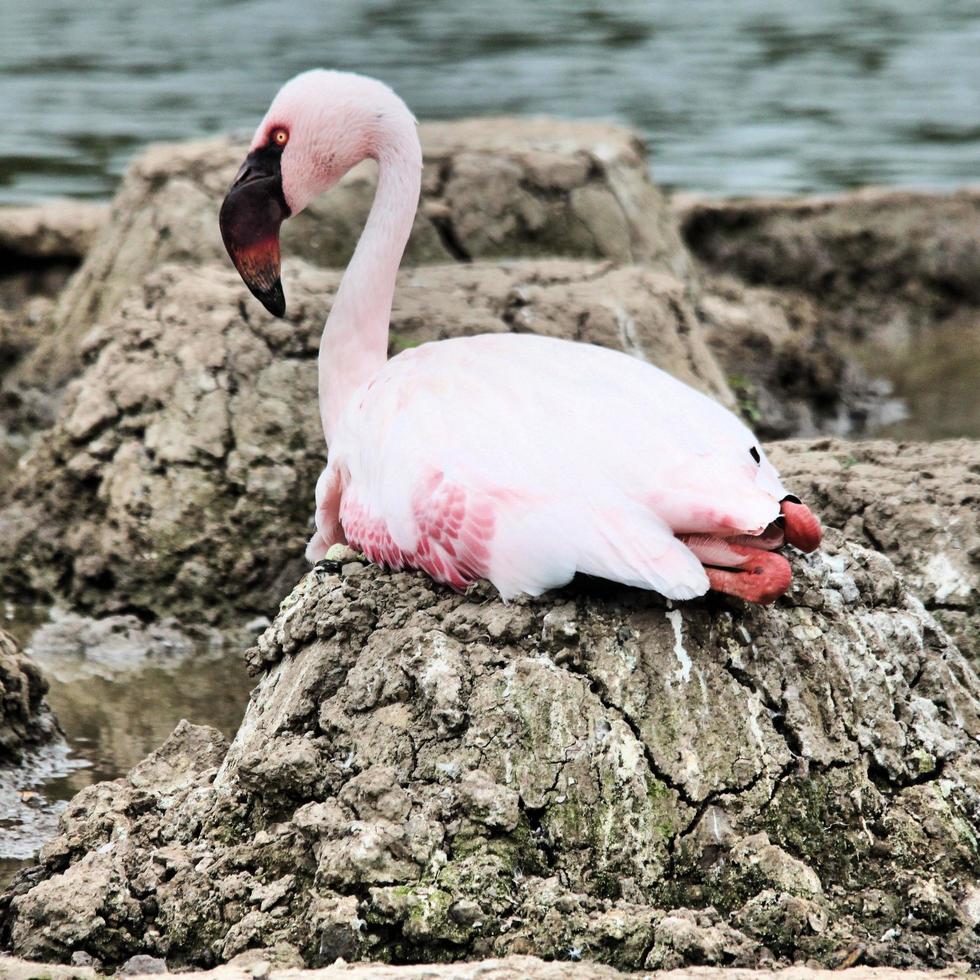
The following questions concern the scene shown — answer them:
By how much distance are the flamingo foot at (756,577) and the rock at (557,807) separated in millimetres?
153

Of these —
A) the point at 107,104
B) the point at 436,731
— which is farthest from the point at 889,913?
the point at 107,104

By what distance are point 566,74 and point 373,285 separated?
44.1 feet

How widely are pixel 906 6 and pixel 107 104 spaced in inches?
440

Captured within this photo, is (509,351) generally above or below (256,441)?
above

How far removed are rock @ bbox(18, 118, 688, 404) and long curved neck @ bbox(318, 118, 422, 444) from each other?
125 inches

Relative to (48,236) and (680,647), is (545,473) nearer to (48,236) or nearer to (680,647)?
(680,647)

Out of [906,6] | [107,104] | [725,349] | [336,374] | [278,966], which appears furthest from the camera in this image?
[906,6]

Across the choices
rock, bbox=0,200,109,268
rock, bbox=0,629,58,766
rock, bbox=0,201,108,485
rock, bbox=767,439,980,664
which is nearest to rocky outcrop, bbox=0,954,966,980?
rock, bbox=0,629,58,766

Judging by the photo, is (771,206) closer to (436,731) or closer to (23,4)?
(436,731)

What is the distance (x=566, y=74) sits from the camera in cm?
1792

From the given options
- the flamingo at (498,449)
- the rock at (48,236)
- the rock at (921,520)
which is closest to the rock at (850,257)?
the rock at (48,236)

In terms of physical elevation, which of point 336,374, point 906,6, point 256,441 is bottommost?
point 906,6

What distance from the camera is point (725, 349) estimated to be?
9.08 metres

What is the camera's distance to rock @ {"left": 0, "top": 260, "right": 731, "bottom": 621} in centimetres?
625
